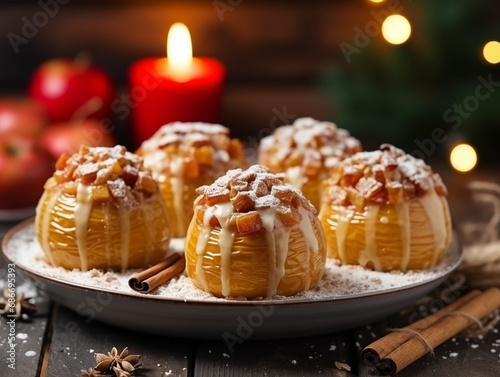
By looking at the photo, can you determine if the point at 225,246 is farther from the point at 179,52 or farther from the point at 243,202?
the point at 179,52

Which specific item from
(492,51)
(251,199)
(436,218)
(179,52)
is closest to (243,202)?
(251,199)

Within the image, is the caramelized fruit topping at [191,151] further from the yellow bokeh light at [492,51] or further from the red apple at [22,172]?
the yellow bokeh light at [492,51]

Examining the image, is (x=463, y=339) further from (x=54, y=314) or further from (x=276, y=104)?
(x=276, y=104)

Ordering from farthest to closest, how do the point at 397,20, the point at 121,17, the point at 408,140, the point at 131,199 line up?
the point at 121,17 → the point at 408,140 → the point at 397,20 → the point at 131,199

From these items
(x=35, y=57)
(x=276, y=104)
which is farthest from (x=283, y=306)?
(x=35, y=57)

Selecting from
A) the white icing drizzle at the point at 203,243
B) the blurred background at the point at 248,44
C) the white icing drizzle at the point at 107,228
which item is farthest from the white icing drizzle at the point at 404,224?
the blurred background at the point at 248,44

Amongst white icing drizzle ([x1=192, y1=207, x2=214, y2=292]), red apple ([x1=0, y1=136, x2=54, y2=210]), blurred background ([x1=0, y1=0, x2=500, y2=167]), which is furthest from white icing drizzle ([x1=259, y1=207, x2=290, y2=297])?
blurred background ([x1=0, y1=0, x2=500, y2=167])

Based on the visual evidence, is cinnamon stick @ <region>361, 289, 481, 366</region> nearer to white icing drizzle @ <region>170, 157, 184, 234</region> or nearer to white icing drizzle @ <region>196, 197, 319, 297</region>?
white icing drizzle @ <region>196, 197, 319, 297</region>
